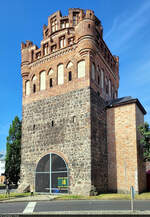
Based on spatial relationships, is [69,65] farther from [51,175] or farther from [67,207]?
[67,207]

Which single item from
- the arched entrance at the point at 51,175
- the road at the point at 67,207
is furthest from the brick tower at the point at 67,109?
the road at the point at 67,207

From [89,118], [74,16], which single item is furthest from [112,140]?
[74,16]

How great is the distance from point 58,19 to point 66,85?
29.8ft

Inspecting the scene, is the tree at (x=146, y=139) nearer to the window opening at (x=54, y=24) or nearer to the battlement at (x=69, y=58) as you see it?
the battlement at (x=69, y=58)

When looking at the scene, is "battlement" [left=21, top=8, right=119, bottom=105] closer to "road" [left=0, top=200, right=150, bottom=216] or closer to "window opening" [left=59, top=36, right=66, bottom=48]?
"window opening" [left=59, top=36, right=66, bottom=48]

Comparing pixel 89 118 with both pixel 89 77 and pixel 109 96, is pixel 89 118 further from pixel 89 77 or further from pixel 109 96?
pixel 109 96

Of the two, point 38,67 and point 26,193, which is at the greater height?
point 38,67

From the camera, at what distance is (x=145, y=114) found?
28.0 m

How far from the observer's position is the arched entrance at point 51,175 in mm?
22359

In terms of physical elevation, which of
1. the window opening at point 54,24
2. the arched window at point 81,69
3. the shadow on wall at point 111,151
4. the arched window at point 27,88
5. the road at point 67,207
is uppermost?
the window opening at point 54,24

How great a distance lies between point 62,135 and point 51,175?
411 centimetres

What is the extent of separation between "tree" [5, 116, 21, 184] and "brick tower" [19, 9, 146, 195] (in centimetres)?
772

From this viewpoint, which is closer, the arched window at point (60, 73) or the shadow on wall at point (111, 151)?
the shadow on wall at point (111, 151)

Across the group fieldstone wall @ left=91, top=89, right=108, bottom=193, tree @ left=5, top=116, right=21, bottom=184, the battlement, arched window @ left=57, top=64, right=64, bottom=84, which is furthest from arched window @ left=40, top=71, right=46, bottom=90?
tree @ left=5, top=116, right=21, bottom=184
